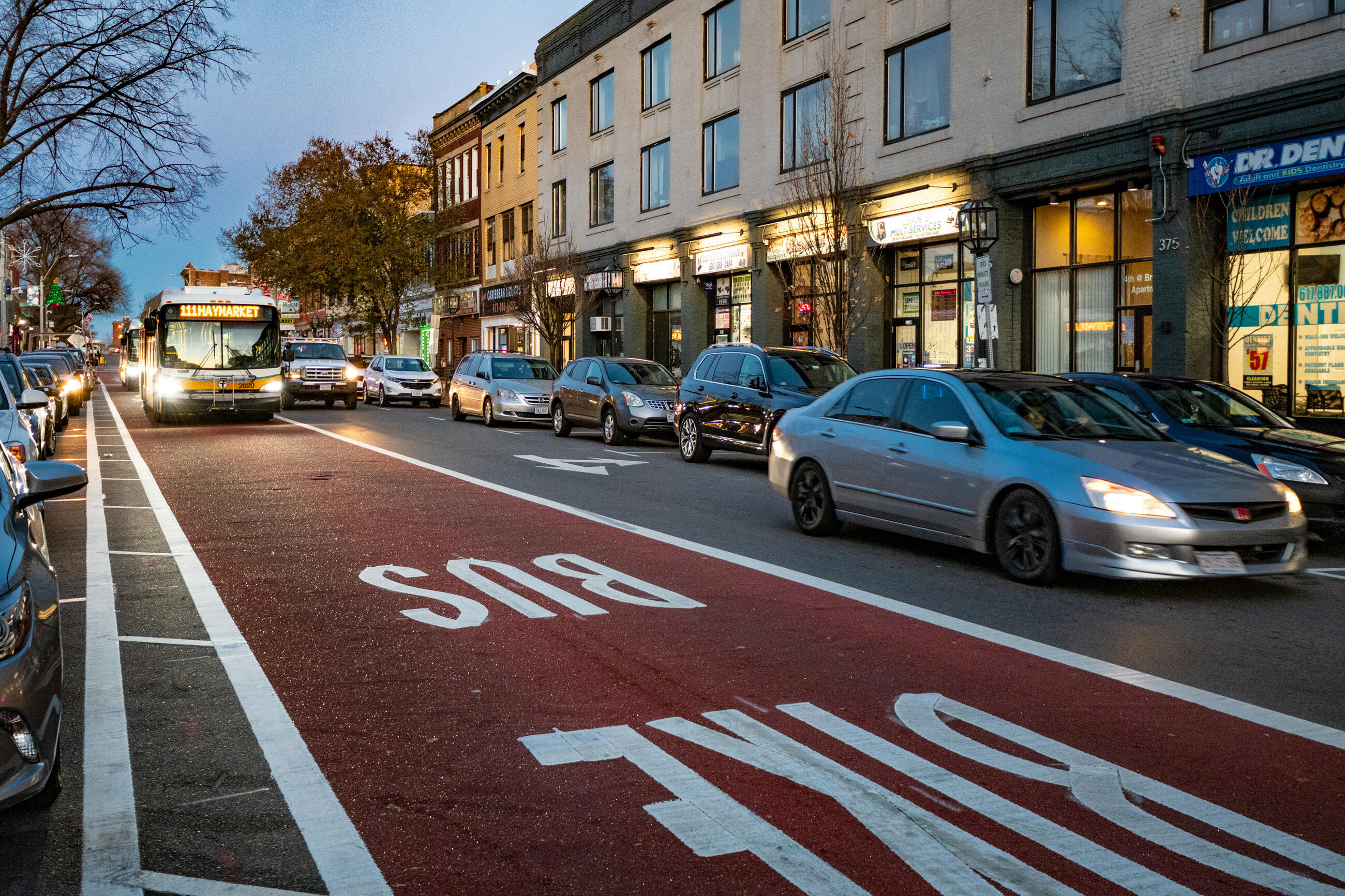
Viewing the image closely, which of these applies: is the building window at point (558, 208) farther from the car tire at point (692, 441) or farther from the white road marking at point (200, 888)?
the white road marking at point (200, 888)

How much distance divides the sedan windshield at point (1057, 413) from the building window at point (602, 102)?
100 feet

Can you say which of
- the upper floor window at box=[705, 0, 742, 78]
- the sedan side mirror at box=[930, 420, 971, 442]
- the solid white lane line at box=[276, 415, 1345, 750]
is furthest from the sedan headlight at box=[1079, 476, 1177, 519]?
the upper floor window at box=[705, 0, 742, 78]

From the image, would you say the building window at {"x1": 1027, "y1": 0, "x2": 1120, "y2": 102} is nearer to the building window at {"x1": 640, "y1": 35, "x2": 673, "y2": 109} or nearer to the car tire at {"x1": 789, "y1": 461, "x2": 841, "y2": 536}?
the car tire at {"x1": 789, "y1": 461, "x2": 841, "y2": 536}

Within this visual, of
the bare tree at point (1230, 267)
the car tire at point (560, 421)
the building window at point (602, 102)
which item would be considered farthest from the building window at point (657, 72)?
the bare tree at point (1230, 267)

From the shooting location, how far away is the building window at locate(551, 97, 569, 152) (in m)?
42.2

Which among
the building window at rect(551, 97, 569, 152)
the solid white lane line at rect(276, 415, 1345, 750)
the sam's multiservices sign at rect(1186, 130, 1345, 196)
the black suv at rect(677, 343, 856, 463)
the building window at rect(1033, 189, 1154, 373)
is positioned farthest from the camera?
the building window at rect(551, 97, 569, 152)

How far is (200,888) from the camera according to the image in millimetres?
3494

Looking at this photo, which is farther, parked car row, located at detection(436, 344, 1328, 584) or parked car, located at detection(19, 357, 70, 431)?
parked car, located at detection(19, 357, 70, 431)

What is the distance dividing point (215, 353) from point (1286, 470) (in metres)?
21.4

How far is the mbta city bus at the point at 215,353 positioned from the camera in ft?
80.9

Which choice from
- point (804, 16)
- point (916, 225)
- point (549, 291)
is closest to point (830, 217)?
point (916, 225)

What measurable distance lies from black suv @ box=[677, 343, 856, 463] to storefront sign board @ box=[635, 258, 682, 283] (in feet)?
51.2

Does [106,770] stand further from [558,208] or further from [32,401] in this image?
[558,208]

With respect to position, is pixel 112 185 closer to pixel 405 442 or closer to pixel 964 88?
pixel 405 442
